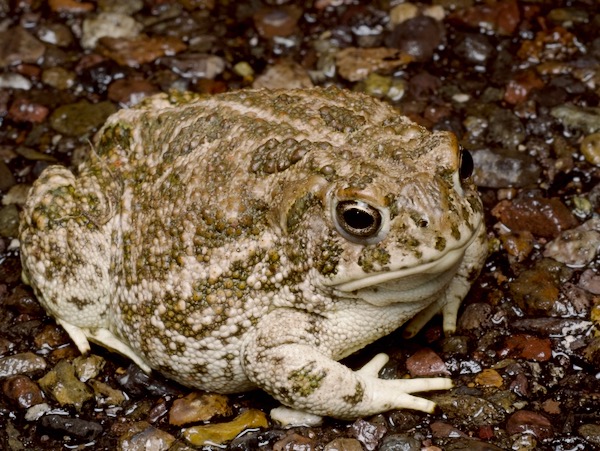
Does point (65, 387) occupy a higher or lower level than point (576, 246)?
lower

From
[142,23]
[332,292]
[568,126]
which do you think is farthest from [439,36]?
[332,292]

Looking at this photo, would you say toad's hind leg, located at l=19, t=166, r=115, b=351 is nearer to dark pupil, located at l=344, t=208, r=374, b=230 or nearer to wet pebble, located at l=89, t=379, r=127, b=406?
wet pebble, located at l=89, t=379, r=127, b=406

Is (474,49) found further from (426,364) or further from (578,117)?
(426,364)

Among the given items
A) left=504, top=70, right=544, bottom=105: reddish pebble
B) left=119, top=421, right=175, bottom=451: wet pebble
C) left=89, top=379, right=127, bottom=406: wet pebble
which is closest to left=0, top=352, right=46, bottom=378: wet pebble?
left=89, top=379, right=127, bottom=406: wet pebble

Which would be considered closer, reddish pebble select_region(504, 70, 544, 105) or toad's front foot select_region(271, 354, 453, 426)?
toad's front foot select_region(271, 354, 453, 426)

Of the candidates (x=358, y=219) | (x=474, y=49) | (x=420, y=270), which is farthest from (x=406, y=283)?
(x=474, y=49)
